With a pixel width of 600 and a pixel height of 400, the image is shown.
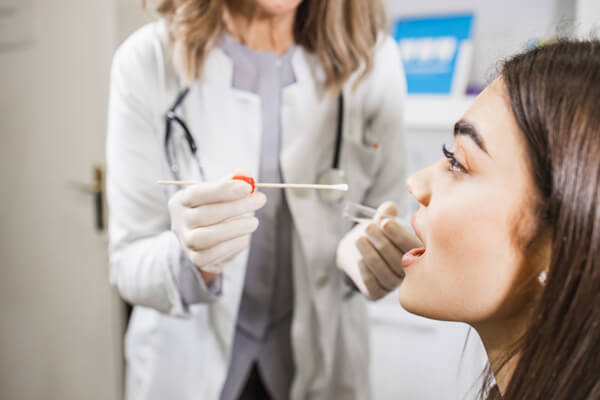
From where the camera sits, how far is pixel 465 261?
0.64m

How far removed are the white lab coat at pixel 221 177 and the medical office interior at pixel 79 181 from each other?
48cm

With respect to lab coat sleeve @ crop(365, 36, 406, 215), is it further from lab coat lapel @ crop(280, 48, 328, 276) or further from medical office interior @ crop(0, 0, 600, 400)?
medical office interior @ crop(0, 0, 600, 400)

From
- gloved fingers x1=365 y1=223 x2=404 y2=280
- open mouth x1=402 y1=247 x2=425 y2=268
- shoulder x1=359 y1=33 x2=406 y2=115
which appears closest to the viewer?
open mouth x1=402 y1=247 x2=425 y2=268

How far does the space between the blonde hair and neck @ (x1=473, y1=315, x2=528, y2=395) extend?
55 centimetres

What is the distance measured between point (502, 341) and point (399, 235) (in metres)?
0.23

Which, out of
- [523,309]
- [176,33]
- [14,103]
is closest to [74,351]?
[14,103]

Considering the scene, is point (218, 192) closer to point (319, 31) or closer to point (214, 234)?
point (214, 234)

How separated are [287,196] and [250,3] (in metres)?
0.38

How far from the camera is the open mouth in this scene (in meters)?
0.72

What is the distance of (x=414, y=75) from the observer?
1862 millimetres

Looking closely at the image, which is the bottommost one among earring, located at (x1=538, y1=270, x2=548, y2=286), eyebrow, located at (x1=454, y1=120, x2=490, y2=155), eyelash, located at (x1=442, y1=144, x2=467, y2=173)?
earring, located at (x1=538, y1=270, x2=548, y2=286)

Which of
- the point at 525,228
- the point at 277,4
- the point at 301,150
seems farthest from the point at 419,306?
the point at 277,4

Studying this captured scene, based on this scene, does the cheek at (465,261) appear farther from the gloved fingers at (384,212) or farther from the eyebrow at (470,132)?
the gloved fingers at (384,212)

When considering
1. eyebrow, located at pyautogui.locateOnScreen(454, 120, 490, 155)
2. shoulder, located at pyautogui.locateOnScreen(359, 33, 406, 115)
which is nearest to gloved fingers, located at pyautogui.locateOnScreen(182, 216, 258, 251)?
eyebrow, located at pyautogui.locateOnScreen(454, 120, 490, 155)
